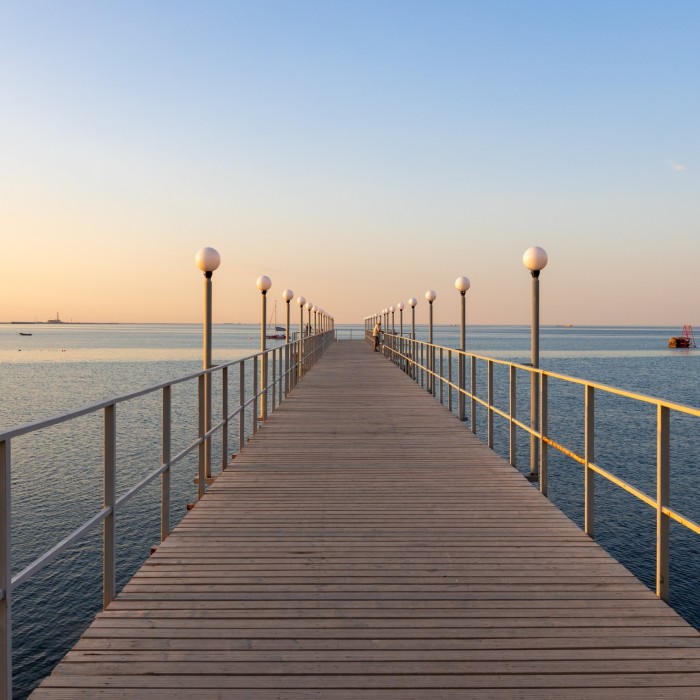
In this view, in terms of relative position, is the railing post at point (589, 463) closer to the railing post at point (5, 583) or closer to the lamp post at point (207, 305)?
the lamp post at point (207, 305)

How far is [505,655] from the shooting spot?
2.53 metres

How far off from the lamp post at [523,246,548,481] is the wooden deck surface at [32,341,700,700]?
45.5 inches

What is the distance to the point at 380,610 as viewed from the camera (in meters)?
2.93

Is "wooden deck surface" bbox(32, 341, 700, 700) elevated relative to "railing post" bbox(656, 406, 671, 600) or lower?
lower

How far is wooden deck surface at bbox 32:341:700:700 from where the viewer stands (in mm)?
2354

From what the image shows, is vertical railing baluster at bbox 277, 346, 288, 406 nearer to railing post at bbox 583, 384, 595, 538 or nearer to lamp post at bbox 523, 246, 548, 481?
lamp post at bbox 523, 246, 548, 481

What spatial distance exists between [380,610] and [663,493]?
5.08 ft

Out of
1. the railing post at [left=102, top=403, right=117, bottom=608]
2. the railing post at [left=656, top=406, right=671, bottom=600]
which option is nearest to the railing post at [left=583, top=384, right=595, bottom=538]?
the railing post at [left=656, top=406, right=671, bottom=600]

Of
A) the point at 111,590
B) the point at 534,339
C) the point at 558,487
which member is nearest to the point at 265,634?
the point at 111,590

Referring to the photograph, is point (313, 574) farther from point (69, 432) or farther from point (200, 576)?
point (69, 432)

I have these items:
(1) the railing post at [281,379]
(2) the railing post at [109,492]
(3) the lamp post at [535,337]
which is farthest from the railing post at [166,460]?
(1) the railing post at [281,379]

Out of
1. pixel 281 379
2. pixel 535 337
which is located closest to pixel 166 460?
pixel 535 337

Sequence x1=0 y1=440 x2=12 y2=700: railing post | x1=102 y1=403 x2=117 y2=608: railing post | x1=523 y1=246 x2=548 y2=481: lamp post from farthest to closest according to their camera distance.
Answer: x1=523 y1=246 x2=548 y2=481: lamp post, x1=102 y1=403 x2=117 y2=608: railing post, x1=0 y1=440 x2=12 y2=700: railing post

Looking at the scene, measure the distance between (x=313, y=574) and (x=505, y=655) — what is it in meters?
1.17
